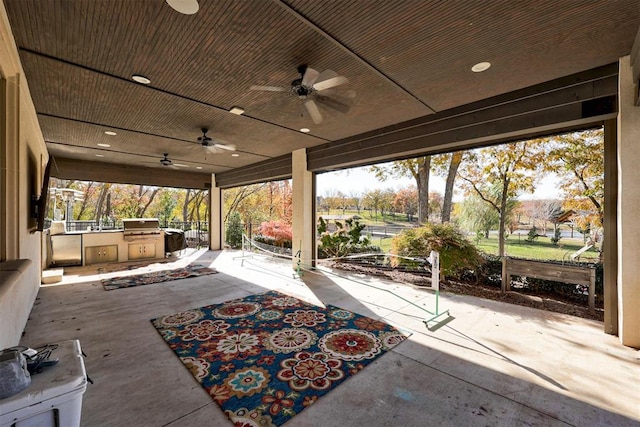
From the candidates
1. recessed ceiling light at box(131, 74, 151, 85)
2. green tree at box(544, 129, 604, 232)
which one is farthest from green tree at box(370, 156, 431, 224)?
recessed ceiling light at box(131, 74, 151, 85)

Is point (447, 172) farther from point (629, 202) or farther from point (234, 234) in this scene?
point (234, 234)

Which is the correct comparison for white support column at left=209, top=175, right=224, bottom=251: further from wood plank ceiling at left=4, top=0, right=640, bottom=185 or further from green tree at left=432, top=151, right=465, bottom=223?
green tree at left=432, top=151, right=465, bottom=223

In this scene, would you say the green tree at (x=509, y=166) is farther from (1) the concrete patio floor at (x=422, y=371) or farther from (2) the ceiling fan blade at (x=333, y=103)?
(2) the ceiling fan blade at (x=333, y=103)

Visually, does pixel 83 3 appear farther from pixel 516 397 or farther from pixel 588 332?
pixel 588 332

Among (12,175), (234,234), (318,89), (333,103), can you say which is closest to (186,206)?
(234,234)

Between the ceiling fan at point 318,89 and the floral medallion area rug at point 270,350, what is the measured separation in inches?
112

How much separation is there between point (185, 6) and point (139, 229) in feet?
25.3

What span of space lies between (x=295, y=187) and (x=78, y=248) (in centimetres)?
601

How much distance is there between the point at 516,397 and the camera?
211 centimetres

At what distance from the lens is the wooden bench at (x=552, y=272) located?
374 centimetres

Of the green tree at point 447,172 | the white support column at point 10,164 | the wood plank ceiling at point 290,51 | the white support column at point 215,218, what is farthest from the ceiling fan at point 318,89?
the white support column at point 215,218

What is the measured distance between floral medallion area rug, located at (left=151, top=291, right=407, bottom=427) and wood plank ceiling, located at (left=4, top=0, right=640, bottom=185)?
3062 mm

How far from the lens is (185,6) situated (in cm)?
213

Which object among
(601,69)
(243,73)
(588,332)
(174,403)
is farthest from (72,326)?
(601,69)
